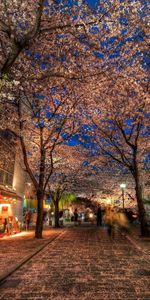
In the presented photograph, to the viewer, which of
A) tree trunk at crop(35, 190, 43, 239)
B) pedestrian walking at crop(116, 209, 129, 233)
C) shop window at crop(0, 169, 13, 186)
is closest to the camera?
tree trunk at crop(35, 190, 43, 239)

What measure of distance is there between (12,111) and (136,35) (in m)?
11.7

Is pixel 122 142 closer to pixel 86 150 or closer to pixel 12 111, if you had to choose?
pixel 86 150

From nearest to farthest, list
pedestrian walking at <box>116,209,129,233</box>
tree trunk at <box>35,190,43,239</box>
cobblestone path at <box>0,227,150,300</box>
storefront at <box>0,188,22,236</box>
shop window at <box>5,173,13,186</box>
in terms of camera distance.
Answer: cobblestone path at <box>0,227,150,300</box>, tree trunk at <box>35,190,43,239</box>, pedestrian walking at <box>116,209,129,233</box>, storefront at <box>0,188,22,236</box>, shop window at <box>5,173,13,186</box>

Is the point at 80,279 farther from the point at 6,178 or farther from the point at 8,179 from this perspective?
the point at 8,179

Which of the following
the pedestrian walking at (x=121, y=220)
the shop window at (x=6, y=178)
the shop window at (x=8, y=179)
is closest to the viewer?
the pedestrian walking at (x=121, y=220)

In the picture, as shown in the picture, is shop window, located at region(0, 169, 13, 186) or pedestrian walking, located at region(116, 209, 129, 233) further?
shop window, located at region(0, 169, 13, 186)

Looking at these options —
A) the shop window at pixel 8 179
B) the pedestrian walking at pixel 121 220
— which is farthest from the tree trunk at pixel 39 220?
the shop window at pixel 8 179

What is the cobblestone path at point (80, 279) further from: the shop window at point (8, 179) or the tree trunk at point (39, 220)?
the shop window at point (8, 179)

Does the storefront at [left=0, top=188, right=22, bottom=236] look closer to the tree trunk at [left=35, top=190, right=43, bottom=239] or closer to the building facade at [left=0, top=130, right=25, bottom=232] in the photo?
the building facade at [left=0, top=130, right=25, bottom=232]

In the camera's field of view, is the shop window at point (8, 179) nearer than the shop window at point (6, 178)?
No

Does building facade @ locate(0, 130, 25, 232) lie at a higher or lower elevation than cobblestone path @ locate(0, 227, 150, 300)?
higher

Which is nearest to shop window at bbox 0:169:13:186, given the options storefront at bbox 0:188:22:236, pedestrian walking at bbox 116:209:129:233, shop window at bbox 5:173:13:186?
shop window at bbox 5:173:13:186

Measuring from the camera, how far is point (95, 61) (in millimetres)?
14828

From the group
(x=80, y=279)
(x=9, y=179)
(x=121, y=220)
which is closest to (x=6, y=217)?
(x=9, y=179)
